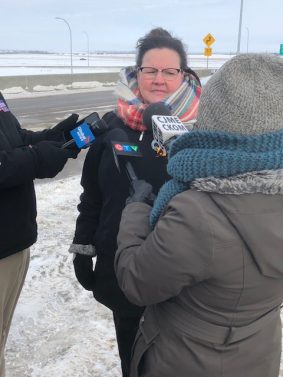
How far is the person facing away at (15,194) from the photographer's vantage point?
1893 mm

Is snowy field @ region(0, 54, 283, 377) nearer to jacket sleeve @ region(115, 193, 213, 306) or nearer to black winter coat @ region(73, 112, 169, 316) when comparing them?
black winter coat @ region(73, 112, 169, 316)

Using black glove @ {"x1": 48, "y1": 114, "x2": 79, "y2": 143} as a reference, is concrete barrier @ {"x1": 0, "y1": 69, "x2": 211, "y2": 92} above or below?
below

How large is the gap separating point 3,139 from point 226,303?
121 centimetres

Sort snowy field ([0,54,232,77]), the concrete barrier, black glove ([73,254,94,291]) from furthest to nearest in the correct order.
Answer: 1. snowy field ([0,54,232,77])
2. the concrete barrier
3. black glove ([73,254,94,291])

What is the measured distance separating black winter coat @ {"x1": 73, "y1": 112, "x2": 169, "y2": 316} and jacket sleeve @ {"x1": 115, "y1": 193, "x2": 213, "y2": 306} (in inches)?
25.4

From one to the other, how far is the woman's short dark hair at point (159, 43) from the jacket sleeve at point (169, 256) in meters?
1.17

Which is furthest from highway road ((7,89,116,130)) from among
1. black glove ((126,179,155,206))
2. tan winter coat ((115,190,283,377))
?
tan winter coat ((115,190,283,377))

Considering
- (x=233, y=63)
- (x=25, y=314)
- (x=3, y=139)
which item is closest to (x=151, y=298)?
(x=233, y=63)

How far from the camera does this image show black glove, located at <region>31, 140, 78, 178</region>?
78.1 inches

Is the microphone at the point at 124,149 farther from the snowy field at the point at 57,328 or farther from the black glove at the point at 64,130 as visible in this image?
the snowy field at the point at 57,328

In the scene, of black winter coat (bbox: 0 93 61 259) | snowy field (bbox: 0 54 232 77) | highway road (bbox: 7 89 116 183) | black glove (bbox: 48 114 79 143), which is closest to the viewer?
black winter coat (bbox: 0 93 61 259)

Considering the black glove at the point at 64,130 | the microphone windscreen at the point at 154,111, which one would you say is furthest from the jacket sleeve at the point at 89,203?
the microphone windscreen at the point at 154,111

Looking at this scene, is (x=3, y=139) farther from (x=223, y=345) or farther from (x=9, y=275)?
(x=223, y=345)

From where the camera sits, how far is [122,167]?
195cm
